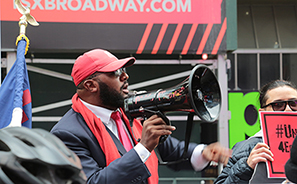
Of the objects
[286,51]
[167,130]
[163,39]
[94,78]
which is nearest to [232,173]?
[167,130]

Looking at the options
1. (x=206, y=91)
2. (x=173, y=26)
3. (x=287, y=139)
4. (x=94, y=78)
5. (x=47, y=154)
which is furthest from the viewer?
(x=173, y=26)

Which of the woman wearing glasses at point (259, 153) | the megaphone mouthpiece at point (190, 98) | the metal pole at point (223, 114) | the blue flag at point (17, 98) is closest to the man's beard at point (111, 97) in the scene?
the megaphone mouthpiece at point (190, 98)

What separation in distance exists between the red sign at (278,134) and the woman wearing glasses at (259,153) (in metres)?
0.04

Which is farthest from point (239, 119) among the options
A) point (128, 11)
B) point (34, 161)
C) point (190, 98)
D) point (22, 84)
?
point (34, 161)

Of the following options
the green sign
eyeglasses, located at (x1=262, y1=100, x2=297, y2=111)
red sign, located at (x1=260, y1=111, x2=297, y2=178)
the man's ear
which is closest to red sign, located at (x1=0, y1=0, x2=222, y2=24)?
the green sign

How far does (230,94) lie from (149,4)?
1.85 metres

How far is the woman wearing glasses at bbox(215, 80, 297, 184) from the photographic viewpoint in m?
1.87

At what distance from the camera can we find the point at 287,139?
1.91 m

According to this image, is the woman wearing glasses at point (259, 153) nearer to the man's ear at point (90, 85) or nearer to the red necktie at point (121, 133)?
the red necktie at point (121, 133)

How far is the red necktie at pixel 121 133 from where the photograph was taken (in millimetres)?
2219

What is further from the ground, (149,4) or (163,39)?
(149,4)

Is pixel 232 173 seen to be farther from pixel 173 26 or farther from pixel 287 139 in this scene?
pixel 173 26

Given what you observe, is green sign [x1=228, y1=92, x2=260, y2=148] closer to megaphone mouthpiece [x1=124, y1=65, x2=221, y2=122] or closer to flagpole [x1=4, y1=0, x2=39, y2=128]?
flagpole [x1=4, y1=0, x2=39, y2=128]

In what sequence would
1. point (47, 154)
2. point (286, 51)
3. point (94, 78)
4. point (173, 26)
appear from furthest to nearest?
point (286, 51)
point (173, 26)
point (94, 78)
point (47, 154)
